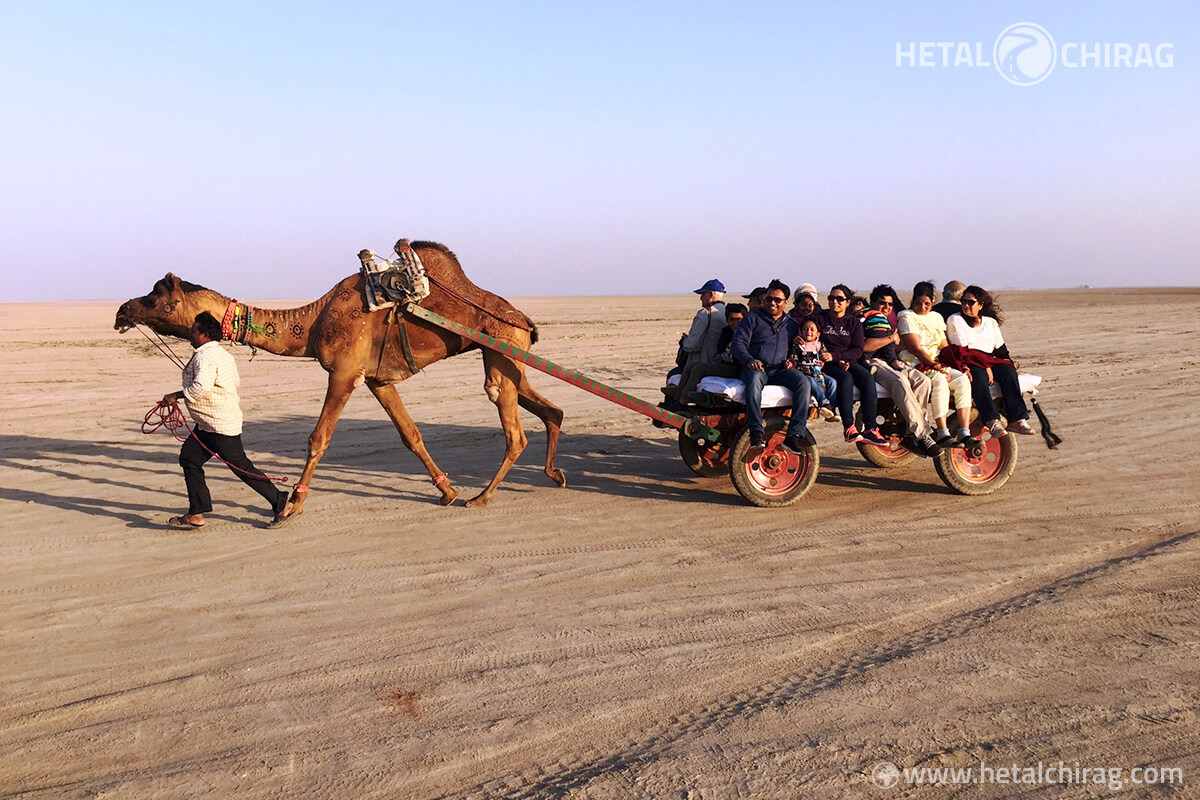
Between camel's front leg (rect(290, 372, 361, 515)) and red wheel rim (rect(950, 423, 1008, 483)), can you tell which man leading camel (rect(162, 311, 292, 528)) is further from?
red wheel rim (rect(950, 423, 1008, 483))

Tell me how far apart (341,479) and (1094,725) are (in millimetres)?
7835

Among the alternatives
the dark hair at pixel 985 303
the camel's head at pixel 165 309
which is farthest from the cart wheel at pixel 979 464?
the camel's head at pixel 165 309

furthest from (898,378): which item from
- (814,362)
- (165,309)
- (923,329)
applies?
(165,309)

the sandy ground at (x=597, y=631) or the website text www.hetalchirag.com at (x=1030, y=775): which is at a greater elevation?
the sandy ground at (x=597, y=631)

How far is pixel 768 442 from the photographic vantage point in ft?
29.4

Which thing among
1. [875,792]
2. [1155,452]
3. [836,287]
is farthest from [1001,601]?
[1155,452]

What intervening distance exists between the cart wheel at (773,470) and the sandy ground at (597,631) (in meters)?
0.26

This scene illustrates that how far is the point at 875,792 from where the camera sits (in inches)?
160

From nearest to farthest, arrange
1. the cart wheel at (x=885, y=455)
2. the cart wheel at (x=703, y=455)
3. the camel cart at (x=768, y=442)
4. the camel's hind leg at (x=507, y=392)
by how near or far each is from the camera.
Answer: the camel cart at (x=768, y=442) → the camel's hind leg at (x=507, y=392) → the cart wheel at (x=703, y=455) → the cart wheel at (x=885, y=455)

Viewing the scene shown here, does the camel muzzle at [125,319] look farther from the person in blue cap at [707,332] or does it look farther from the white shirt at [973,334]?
the white shirt at [973,334]

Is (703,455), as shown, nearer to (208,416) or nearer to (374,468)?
(374,468)

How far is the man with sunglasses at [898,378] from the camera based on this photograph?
898 centimetres

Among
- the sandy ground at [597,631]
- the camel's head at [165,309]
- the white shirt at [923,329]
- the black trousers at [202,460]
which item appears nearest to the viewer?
the sandy ground at [597,631]

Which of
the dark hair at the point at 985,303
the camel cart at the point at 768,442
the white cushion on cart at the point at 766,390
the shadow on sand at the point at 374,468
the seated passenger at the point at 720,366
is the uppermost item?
the dark hair at the point at 985,303
